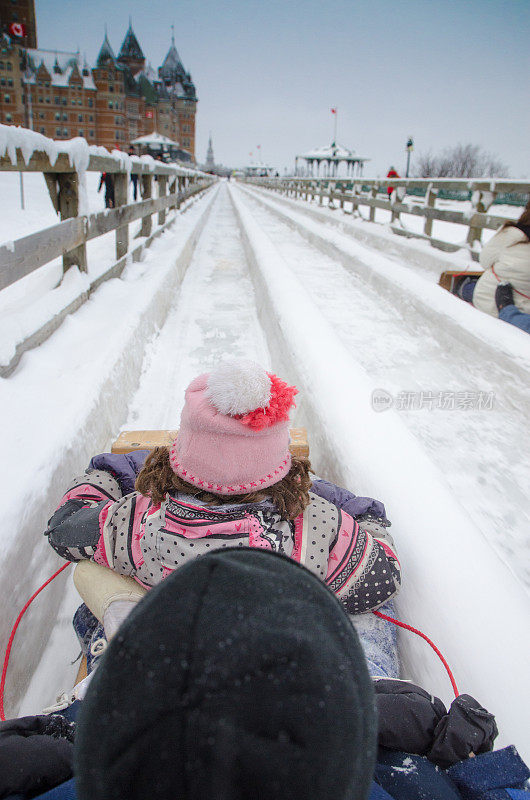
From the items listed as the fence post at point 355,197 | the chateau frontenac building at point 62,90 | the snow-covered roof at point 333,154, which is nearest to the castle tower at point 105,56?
the chateau frontenac building at point 62,90

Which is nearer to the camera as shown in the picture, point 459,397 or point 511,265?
point 459,397

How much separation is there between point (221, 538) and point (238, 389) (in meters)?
0.30

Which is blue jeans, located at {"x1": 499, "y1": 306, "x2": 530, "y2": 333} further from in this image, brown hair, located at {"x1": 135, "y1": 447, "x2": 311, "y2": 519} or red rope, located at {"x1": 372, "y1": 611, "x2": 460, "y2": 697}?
brown hair, located at {"x1": 135, "y1": 447, "x2": 311, "y2": 519}

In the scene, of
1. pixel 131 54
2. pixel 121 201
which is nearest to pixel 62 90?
pixel 131 54

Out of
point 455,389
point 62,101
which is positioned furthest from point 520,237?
point 62,101

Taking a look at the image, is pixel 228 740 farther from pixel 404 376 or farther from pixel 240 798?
pixel 404 376

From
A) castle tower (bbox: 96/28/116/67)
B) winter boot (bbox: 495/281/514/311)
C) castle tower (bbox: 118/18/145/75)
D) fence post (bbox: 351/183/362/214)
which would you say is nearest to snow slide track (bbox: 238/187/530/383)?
winter boot (bbox: 495/281/514/311)

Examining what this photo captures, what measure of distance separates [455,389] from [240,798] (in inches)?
108

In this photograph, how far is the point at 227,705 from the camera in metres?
0.41

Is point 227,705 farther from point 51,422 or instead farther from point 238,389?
point 51,422

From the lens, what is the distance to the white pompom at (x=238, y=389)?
3.19ft

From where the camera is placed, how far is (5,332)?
2.33 m

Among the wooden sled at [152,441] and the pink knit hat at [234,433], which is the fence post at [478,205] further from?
the pink knit hat at [234,433]

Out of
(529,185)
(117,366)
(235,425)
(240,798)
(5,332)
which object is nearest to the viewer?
(240,798)
